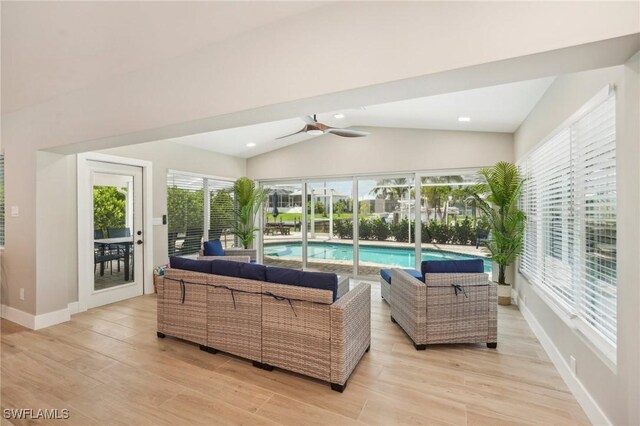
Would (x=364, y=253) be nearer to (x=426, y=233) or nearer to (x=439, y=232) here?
(x=426, y=233)

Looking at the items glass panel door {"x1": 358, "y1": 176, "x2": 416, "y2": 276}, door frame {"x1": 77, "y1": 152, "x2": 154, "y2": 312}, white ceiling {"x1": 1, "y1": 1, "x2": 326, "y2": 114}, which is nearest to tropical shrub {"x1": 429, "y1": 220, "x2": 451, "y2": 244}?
glass panel door {"x1": 358, "y1": 176, "x2": 416, "y2": 276}

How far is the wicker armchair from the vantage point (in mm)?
2941

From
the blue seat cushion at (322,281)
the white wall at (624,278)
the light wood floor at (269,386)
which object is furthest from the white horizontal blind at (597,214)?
the blue seat cushion at (322,281)

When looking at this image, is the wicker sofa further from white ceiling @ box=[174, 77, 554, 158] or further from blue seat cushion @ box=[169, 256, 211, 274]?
white ceiling @ box=[174, 77, 554, 158]

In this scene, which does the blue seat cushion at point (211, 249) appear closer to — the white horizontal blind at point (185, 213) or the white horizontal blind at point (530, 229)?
the white horizontal blind at point (185, 213)

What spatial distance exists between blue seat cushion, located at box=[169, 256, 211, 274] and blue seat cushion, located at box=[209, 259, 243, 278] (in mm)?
64

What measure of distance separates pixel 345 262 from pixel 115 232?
425 centimetres

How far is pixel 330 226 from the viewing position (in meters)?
6.66

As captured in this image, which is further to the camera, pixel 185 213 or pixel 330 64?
pixel 185 213

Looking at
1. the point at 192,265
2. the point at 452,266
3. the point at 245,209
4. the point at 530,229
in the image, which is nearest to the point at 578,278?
the point at 452,266

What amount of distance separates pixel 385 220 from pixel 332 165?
158 cm

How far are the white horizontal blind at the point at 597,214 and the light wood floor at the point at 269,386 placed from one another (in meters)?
0.73

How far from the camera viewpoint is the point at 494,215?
445cm

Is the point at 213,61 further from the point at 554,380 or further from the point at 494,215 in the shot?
the point at 494,215
